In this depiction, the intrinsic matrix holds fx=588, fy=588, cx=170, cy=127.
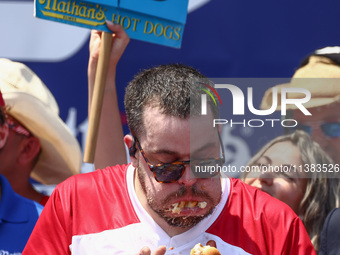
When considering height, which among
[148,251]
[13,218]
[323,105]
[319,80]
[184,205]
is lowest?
[13,218]

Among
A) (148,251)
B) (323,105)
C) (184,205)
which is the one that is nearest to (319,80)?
(323,105)

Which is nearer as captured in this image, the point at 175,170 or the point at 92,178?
the point at 175,170

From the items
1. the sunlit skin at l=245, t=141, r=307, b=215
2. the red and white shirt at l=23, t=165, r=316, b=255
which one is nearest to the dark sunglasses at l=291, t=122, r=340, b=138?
the sunlit skin at l=245, t=141, r=307, b=215

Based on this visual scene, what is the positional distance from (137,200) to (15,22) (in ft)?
6.34

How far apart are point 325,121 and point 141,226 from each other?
1.04m

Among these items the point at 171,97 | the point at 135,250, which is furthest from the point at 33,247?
the point at 171,97

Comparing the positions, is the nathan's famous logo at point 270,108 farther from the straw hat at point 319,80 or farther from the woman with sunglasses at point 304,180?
the woman with sunglasses at point 304,180

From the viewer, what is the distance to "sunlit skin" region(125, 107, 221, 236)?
1830 millimetres

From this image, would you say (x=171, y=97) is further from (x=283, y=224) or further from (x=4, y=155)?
(x=4, y=155)

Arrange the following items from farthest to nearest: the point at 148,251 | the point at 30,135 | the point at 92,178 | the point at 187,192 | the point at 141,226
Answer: the point at 30,135 < the point at 92,178 < the point at 141,226 < the point at 187,192 < the point at 148,251

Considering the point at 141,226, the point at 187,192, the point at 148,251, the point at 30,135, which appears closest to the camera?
the point at 148,251

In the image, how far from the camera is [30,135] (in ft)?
10.2

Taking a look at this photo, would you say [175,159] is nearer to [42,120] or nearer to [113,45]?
[113,45]

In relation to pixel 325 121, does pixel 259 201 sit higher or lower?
lower
